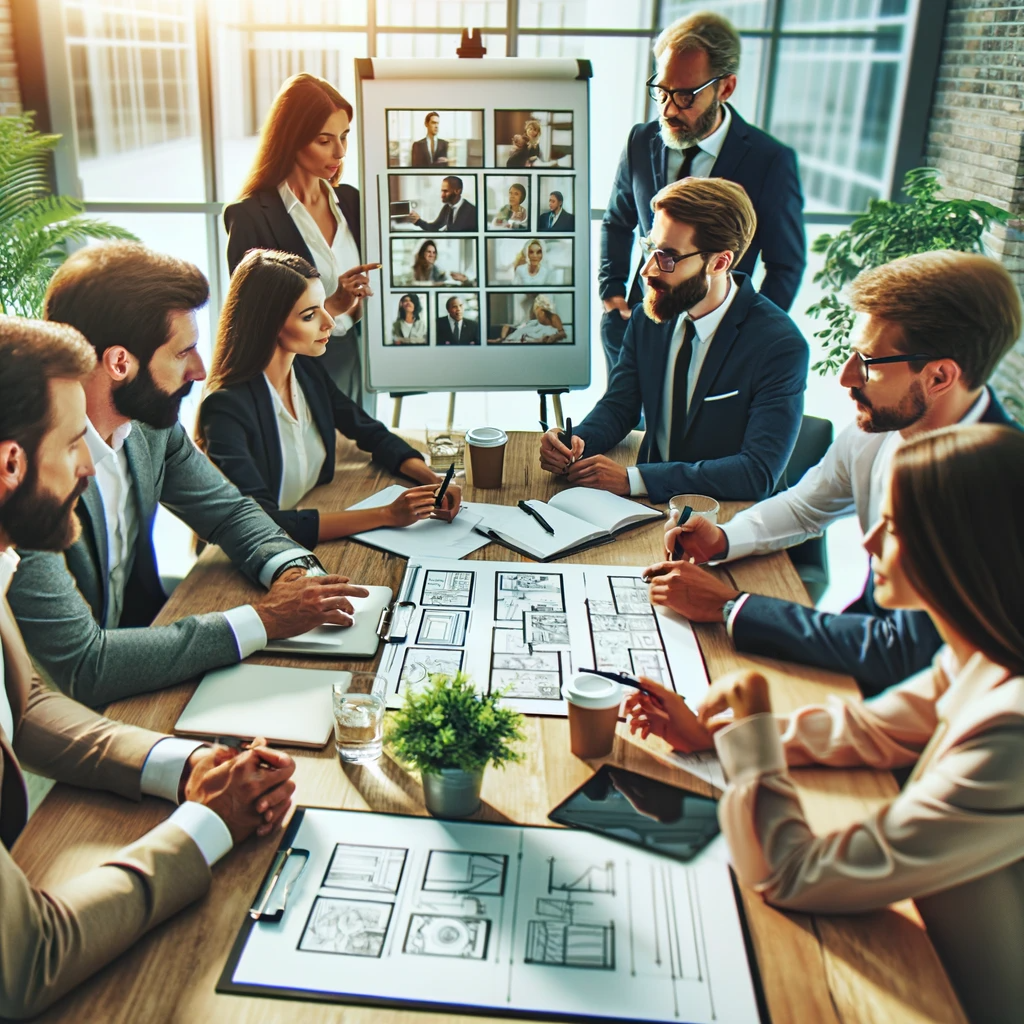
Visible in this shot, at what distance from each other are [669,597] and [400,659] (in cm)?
48

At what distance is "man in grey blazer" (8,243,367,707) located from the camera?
1.55 meters

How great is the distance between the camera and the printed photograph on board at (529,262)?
3.00 metres

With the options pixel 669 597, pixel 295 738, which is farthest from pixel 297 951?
pixel 669 597

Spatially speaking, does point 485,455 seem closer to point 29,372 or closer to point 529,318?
point 529,318

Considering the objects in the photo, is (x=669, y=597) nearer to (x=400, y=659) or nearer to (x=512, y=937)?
(x=400, y=659)

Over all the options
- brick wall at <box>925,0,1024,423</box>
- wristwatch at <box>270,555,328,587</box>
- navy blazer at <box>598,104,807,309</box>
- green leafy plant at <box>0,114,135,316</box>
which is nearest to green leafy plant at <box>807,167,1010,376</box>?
→ brick wall at <box>925,0,1024,423</box>

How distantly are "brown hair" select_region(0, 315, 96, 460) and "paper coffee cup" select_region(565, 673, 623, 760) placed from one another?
77 centimetres

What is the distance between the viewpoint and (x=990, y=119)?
441 cm

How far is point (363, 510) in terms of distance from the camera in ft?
7.01

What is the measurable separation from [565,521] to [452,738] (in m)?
0.96

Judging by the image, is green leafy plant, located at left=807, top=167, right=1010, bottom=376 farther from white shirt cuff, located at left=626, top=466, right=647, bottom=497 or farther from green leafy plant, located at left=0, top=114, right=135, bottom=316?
green leafy plant, located at left=0, top=114, right=135, bottom=316

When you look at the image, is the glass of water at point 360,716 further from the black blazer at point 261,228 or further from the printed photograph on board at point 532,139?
the printed photograph on board at point 532,139

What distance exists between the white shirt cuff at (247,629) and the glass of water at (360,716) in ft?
0.94

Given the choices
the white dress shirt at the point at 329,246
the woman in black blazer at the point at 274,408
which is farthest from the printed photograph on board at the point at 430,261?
the woman in black blazer at the point at 274,408
